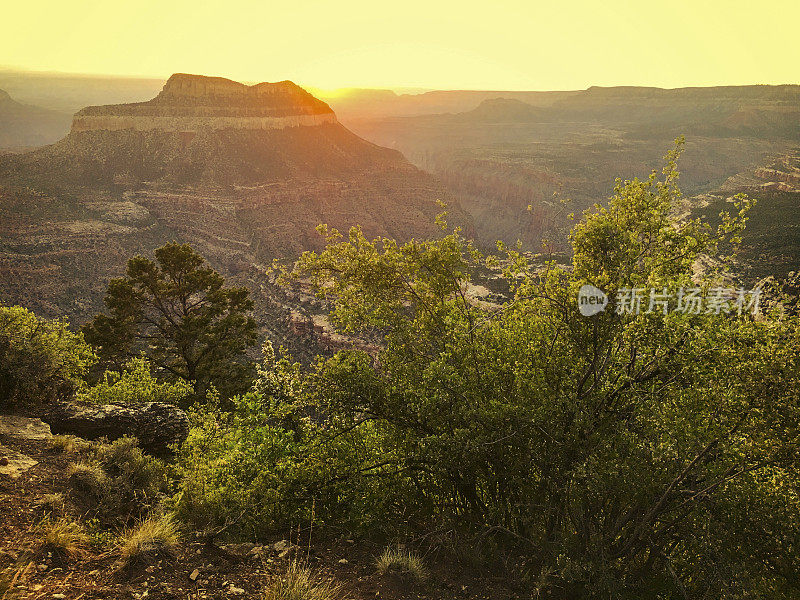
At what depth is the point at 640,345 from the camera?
299 inches

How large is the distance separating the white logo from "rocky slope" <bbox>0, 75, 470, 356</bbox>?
5897cm

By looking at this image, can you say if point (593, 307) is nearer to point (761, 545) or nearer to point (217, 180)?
point (761, 545)

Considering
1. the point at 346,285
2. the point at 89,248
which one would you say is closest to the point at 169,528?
the point at 346,285

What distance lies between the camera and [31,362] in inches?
619

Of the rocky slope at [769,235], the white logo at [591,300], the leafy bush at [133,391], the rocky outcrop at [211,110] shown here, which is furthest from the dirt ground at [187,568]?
the rocky outcrop at [211,110]

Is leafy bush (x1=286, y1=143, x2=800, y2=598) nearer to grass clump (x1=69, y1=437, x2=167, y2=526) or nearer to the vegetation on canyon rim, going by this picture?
the vegetation on canyon rim

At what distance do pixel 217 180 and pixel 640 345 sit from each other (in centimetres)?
11854

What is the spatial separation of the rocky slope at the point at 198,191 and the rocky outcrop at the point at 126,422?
48980 millimetres

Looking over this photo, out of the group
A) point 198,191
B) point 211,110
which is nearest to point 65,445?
point 198,191

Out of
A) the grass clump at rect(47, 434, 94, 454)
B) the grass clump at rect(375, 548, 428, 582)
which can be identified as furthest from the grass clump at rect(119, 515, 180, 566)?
the grass clump at rect(47, 434, 94, 454)

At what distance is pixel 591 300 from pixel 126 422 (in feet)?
45.5

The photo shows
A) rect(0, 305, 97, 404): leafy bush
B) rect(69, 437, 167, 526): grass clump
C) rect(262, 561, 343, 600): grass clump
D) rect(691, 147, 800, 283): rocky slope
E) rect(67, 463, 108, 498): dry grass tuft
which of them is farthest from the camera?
rect(691, 147, 800, 283): rocky slope

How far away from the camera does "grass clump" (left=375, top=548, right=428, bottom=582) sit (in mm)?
8578

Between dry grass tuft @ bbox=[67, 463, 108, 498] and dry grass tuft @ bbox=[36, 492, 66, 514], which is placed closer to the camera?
dry grass tuft @ bbox=[36, 492, 66, 514]
